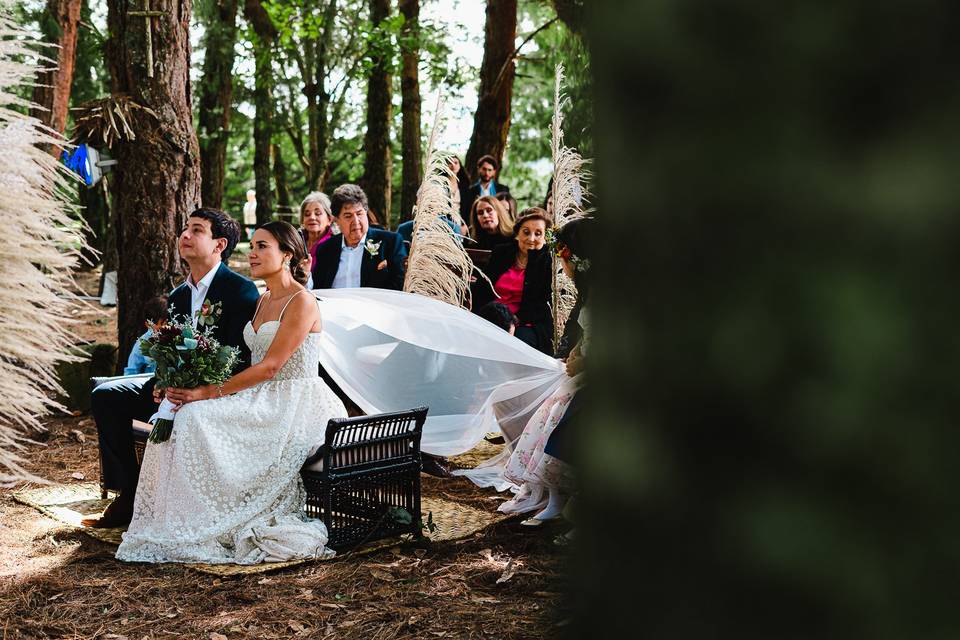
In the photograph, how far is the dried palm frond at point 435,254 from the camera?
7.22 m

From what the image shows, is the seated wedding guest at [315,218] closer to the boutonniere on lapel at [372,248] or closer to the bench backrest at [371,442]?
the boutonniere on lapel at [372,248]

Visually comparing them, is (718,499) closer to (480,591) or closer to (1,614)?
(480,591)

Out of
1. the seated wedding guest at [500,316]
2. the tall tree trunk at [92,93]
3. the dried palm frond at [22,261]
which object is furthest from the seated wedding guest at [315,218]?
the tall tree trunk at [92,93]

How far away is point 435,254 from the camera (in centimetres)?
727

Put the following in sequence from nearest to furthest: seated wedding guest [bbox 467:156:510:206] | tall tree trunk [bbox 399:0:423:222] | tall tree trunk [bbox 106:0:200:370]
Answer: tall tree trunk [bbox 106:0:200:370] < seated wedding guest [bbox 467:156:510:206] < tall tree trunk [bbox 399:0:423:222]

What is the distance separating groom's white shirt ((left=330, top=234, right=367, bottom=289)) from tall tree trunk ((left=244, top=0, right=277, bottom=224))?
29.3 feet

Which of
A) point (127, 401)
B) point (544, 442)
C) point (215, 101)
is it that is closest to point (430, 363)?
point (544, 442)

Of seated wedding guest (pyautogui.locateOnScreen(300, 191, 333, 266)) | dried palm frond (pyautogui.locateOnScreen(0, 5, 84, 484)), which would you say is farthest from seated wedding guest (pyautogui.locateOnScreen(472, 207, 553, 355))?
dried palm frond (pyautogui.locateOnScreen(0, 5, 84, 484))

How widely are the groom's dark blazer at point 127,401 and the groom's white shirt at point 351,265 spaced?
164 centimetres

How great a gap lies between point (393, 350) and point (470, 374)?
1.65ft

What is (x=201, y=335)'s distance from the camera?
484cm

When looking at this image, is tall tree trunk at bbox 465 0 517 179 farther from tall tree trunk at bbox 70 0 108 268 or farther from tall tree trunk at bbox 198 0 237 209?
tall tree trunk at bbox 70 0 108 268

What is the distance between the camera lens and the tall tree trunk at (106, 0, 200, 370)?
6887 mm

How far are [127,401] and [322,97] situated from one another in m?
11.9
